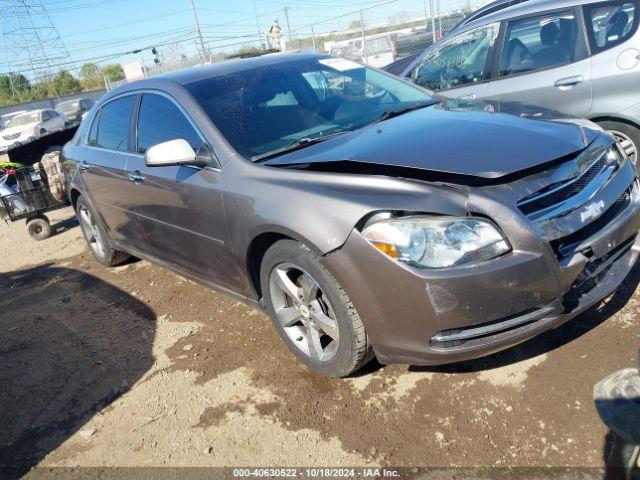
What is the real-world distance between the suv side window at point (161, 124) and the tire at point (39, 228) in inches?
166

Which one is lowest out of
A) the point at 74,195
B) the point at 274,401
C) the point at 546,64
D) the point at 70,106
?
the point at 274,401

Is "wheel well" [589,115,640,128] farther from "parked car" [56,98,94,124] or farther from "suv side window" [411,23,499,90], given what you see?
"parked car" [56,98,94,124]

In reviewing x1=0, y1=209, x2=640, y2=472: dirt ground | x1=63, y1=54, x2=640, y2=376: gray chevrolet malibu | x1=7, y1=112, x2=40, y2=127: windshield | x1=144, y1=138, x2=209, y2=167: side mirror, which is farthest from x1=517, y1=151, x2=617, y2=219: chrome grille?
x1=7, y1=112, x2=40, y2=127: windshield

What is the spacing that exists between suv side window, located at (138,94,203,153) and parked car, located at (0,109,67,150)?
19.9 m

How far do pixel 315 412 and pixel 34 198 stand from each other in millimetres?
5995

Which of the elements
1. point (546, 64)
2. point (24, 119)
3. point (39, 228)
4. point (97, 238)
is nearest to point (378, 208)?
point (546, 64)

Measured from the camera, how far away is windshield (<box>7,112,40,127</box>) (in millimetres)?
21703

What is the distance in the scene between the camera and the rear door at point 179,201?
3.15 meters

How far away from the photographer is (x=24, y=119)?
21906 mm

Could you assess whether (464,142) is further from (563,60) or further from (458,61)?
(458,61)

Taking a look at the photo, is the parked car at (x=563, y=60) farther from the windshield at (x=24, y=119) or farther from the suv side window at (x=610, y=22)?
the windshield at (x=24, y=119)

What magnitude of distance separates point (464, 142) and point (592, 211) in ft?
2.19

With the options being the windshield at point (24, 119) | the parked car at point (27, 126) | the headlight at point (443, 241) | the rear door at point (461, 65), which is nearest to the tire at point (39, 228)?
the rear door at point (461, 65)

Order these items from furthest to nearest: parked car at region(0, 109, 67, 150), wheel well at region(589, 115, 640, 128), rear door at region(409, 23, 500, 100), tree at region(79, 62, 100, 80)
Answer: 1. tree at region(79, 62, 100, 80)
2. parked car at region(0, 109, 67, 150)
3. rear door at region(409, 23, 500, 100)
4. wheel well at region(589, 115, 640, 128)
